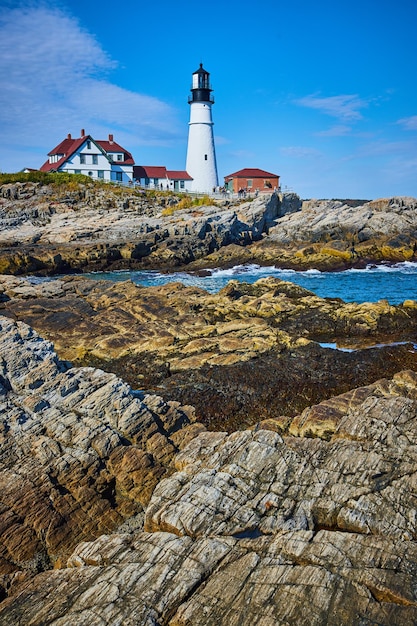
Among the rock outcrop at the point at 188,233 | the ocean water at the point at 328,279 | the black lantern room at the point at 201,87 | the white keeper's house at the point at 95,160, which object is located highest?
the black lantern room at the point at 201,87

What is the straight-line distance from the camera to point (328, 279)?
4250cm

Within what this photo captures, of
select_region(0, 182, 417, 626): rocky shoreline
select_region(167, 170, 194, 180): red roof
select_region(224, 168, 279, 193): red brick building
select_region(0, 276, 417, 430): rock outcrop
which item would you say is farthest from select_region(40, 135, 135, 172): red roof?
select_region(0, 182, 417, 626): rocky shoreline

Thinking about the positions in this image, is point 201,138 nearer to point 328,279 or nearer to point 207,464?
point 328,279

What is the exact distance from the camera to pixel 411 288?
3750cm

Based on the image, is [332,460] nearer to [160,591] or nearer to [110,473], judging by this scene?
[160,591]

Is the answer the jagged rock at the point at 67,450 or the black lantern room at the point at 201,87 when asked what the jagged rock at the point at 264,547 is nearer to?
the jagged rock at the point at 67,450

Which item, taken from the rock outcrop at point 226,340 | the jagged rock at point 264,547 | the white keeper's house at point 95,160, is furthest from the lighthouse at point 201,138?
the jagged rock at point 264,547

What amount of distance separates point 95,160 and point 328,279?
43.7 metres

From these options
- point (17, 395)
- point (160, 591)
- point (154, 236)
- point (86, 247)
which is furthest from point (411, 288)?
point (160, 591)

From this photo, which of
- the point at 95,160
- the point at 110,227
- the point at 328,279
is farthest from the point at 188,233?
the point at 95,160

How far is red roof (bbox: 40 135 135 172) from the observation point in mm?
70250

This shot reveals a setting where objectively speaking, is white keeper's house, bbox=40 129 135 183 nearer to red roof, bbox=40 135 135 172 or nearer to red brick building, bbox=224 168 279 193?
red roof, bbox=40 135 135 172

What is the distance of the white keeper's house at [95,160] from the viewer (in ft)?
230

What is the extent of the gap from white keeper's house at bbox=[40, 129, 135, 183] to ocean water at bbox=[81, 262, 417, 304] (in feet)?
98.9
